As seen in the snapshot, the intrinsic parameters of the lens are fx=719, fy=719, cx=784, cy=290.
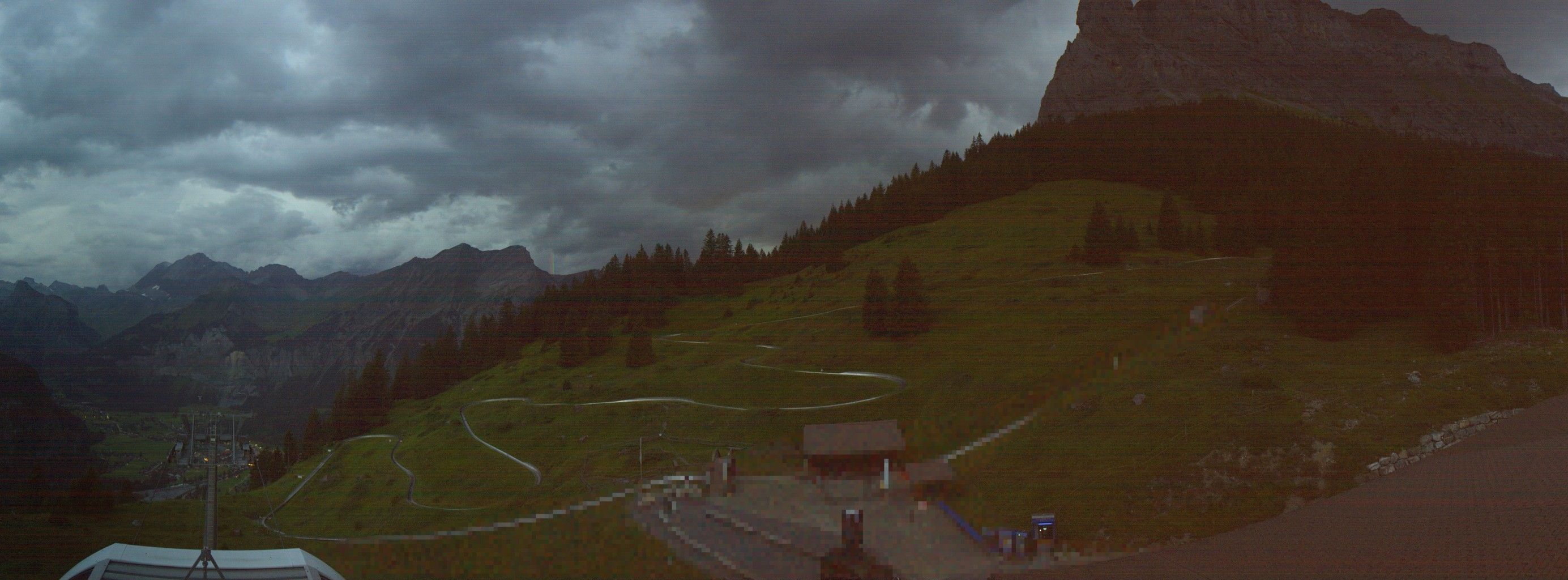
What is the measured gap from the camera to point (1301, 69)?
3907 inches

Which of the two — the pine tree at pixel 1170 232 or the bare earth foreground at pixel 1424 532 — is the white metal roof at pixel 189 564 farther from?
the pine tree at pixel 1170 232

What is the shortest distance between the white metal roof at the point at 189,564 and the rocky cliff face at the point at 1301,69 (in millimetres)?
93029

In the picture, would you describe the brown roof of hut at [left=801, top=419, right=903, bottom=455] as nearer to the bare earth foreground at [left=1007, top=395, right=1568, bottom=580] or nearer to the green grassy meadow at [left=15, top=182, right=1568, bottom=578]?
the green grassy meadow at [left=15, top=182, right=1568, bottom=578]

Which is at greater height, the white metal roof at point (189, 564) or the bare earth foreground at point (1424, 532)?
the white metal roof at point (189, 564)

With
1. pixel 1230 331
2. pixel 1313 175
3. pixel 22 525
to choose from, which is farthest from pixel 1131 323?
pixel 22 525

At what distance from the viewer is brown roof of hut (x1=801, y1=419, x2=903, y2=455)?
18359mm

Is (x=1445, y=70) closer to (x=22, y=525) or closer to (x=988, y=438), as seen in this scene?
(x=988, y=438)

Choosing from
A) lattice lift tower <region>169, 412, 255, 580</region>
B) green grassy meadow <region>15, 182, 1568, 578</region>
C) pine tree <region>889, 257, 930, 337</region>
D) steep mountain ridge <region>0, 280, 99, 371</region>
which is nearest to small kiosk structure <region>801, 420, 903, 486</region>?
green grassy meadow <region>15, 182, 1568, 578</region>

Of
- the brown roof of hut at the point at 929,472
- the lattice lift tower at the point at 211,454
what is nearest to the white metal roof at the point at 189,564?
the lattice lift tower at the point at 211,454

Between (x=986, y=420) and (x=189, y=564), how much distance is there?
17.5 metres

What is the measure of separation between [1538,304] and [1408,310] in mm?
2785

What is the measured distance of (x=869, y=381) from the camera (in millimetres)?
25281

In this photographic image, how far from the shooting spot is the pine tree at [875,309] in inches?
1176

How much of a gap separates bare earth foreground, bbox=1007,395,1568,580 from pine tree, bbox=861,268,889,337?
16493mm
